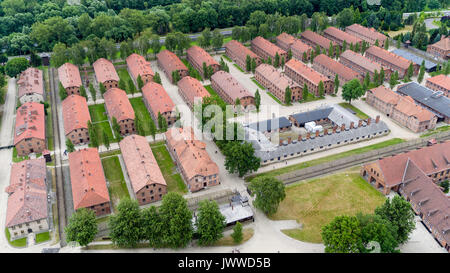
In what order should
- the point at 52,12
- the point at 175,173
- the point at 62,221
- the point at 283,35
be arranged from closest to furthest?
the point at 62,221, the point at 175,173, the point at 283,35, the point at 52,12

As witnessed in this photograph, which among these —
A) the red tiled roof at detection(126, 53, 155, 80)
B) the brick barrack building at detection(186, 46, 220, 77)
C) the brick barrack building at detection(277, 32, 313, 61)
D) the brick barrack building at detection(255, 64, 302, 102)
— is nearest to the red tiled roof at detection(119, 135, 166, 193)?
the red tiled roof at detection(126, 53, 155, 80)

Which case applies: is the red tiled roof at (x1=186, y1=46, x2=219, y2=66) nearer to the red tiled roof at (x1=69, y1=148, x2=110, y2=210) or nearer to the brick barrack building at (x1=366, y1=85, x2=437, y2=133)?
the brick barrack building at (x1=366, y1=85, x2=437, y2=133)

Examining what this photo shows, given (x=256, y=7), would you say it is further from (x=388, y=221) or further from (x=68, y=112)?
(x=388, y=221)

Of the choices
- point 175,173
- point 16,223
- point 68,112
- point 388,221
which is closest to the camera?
point 388,221

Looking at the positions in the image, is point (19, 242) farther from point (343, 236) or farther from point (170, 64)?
point (170, 64)

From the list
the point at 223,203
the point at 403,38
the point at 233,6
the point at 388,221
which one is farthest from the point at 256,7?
the point at 388,221

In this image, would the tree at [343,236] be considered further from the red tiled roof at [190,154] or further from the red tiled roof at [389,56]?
the red tiled roof at [389,56]
